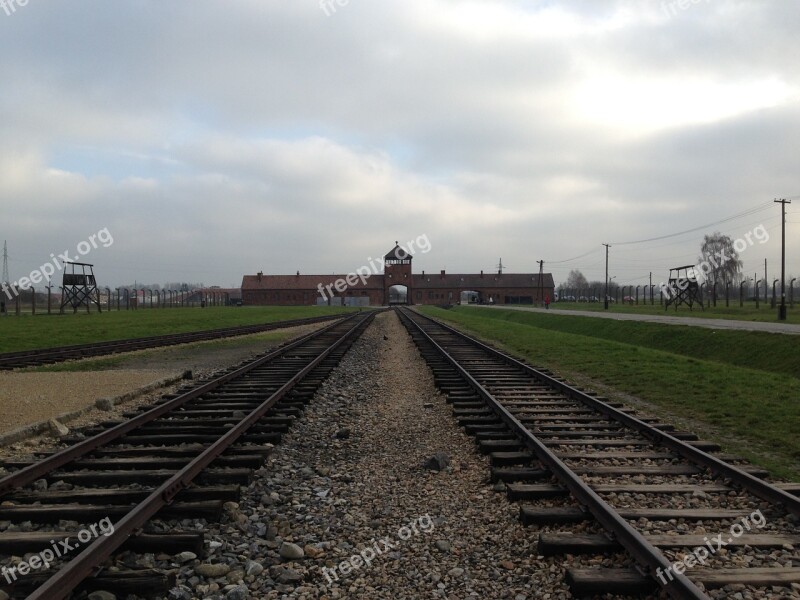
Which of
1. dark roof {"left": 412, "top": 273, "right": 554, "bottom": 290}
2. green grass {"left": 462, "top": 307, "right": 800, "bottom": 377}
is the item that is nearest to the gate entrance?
dark roof {"left": 412, "top": 273, "right": 554, "bottom": 290}

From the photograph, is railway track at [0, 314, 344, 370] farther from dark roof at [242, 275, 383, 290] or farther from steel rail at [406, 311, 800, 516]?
dark roof at [242, 275, 383, 290]

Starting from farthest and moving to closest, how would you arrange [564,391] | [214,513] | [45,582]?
[564,391]
[214,513]
[45,582]

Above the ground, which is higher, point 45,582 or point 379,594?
point 45,582

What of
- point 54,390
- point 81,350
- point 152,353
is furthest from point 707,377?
point 81,350

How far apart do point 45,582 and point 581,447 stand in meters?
5.68

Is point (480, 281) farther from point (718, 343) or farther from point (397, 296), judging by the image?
point (718, 343)

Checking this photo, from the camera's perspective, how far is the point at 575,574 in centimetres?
365

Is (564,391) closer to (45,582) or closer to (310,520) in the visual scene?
(310,520)

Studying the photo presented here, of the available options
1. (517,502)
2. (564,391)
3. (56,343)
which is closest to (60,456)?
(517,502)

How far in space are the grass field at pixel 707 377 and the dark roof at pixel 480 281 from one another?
9301cm

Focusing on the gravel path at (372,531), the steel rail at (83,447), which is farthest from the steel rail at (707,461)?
the steel rail at (83,447)

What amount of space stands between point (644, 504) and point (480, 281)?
117489mm

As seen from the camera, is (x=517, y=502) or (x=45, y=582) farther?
(x=517, y=502)

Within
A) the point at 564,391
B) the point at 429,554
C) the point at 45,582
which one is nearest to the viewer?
the point at 45,582
